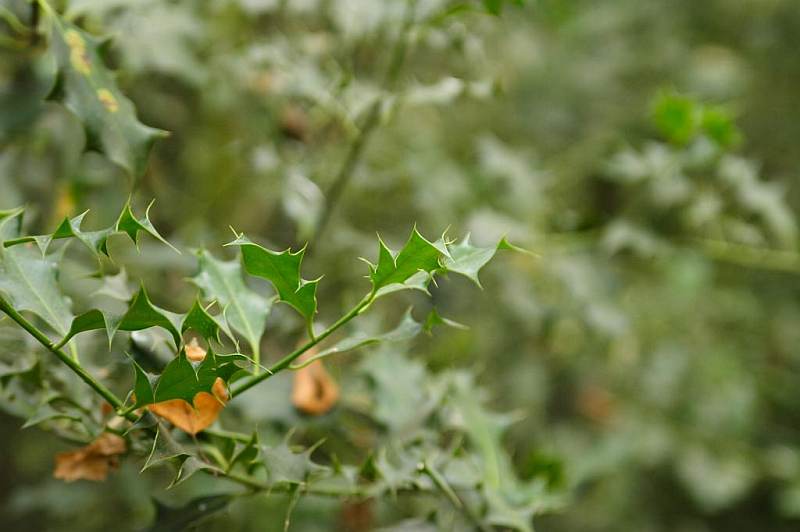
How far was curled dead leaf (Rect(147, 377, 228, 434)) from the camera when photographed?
2.00 feet

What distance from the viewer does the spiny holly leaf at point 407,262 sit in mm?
530

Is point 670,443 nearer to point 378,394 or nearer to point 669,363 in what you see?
point 669,363

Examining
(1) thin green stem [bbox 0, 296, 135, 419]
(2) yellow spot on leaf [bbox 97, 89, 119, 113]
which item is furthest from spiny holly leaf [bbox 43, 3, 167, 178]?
(1) thin green stem [bbox 0, 296, 135, 419]

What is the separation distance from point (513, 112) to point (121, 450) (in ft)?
4.62

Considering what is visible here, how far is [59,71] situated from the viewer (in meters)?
0.73

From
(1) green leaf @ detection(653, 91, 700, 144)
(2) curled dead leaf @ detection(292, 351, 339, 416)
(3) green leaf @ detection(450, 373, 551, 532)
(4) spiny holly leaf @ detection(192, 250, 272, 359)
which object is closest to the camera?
(4) spiny holly leaf @ detection(192, 250, 272, 359)

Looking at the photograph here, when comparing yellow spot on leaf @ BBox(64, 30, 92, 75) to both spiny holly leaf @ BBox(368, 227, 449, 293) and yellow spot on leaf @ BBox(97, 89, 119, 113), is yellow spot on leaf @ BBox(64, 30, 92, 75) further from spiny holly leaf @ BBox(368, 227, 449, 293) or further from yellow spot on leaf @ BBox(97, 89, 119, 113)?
spiny holly leaf @ BBox(368, 227, 449, 293)

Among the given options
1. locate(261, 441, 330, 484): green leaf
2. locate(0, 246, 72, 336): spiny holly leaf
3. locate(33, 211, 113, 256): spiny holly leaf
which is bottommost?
locate(261, 441, 330, 484): green leaf

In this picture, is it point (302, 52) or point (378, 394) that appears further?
point (302, 52)

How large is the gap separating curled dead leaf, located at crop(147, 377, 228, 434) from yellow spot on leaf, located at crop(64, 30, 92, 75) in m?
0.31

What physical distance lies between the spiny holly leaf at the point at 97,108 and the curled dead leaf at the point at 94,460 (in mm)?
229

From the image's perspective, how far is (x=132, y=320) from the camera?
0.54 metres

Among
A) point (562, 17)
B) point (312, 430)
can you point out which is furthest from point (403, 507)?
point (562, 17)

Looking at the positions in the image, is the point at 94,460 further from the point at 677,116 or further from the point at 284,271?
the point at 677,116
